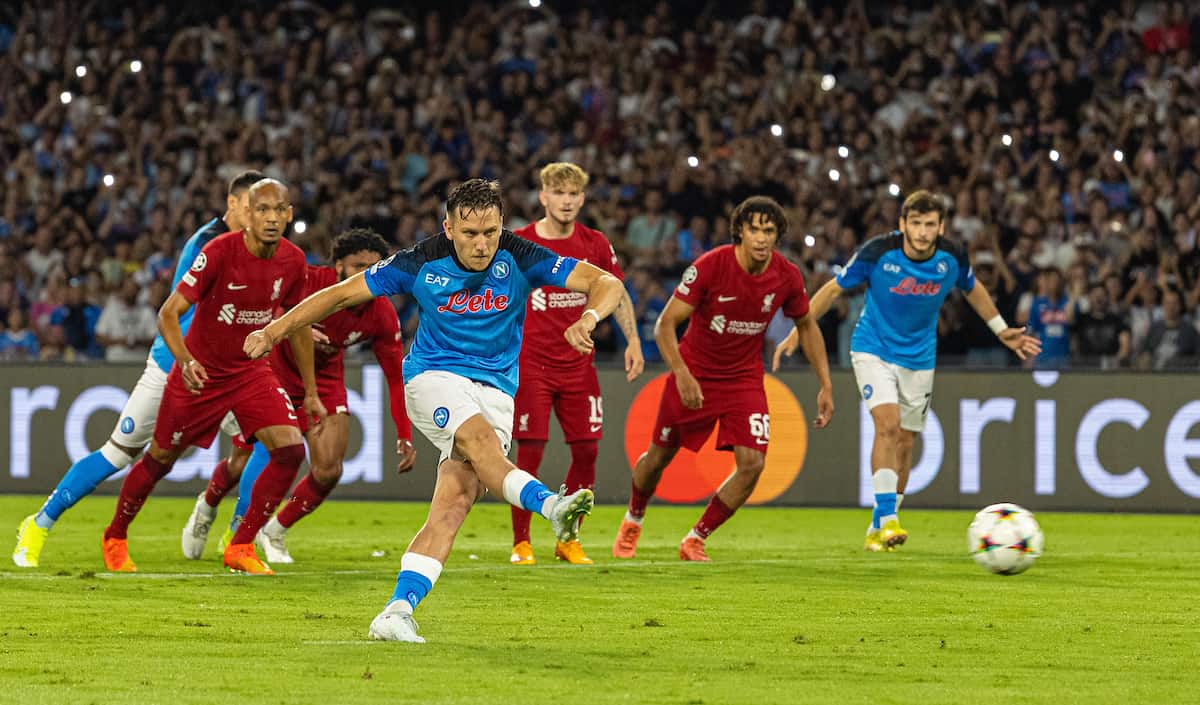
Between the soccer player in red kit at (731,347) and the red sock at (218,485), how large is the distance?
288cm

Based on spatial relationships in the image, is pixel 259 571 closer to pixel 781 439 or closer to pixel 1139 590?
pixel 1139 590

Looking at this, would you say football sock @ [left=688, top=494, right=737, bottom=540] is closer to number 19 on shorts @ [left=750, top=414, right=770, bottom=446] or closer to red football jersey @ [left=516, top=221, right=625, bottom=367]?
number 19 on shorts @ [left=750, top=414, right=770, bottom=446]

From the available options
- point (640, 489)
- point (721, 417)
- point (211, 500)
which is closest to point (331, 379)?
point (211, 500)

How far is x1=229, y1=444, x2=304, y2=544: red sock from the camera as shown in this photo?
11.2m

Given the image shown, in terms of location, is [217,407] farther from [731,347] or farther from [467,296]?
[467,296]

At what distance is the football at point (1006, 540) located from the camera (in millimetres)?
10844

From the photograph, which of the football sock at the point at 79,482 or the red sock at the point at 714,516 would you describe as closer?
the football sock at the point at 79,482

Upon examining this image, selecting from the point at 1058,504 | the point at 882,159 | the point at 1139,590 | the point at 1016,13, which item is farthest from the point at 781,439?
the point at 1016,13

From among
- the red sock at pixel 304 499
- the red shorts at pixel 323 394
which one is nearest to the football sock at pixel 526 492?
the red sock at pixel 304 499

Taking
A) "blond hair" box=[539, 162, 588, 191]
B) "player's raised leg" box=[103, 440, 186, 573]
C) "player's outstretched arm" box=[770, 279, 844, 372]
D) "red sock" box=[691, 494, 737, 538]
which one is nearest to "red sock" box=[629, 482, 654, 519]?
"red sock" box=[691, 494, 737, 538]

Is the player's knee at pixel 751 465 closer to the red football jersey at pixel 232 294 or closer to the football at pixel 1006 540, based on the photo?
the football at pixel 1006 540

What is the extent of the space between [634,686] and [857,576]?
473 cm

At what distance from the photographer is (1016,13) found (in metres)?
23.6

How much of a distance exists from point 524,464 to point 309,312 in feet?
14.4
